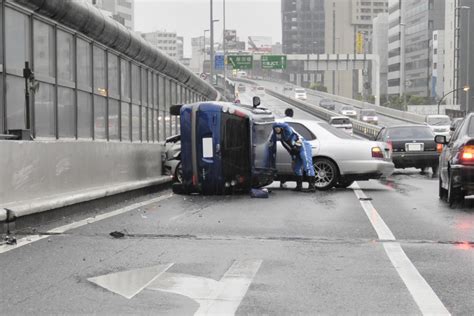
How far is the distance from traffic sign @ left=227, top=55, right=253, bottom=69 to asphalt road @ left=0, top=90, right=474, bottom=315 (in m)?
66.0

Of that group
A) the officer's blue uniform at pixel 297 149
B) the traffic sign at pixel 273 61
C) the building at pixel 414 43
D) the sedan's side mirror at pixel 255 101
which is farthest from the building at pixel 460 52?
the officer's blue uniform at pixel 297 149

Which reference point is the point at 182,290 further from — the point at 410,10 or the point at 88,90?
the point at 410,10

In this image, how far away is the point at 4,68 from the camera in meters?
10.6

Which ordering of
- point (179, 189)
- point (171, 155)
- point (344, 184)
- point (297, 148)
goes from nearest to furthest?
point (179, 189) → point (297, 148) → point (344, 184) → point (171, 155)

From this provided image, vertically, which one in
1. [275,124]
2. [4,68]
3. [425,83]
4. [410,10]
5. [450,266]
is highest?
[410,10]

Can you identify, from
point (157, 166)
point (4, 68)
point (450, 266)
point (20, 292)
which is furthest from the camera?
point (157, 166)

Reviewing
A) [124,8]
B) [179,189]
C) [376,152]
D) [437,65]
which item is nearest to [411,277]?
[179,189]

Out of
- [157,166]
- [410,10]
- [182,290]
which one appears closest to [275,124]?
[157,166]

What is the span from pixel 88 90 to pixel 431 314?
10885mm

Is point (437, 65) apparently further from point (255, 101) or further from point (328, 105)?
point (255, 101)

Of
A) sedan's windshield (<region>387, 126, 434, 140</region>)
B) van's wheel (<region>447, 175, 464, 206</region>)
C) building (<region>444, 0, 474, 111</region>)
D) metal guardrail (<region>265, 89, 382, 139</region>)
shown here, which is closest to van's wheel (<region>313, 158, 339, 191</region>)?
van's wheel (<region>447, 175, 464, 206</region>)

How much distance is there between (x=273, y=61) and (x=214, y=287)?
76444 millimetres

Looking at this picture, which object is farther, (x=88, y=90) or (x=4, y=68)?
(x=88, y=90)

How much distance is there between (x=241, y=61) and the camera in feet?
252
